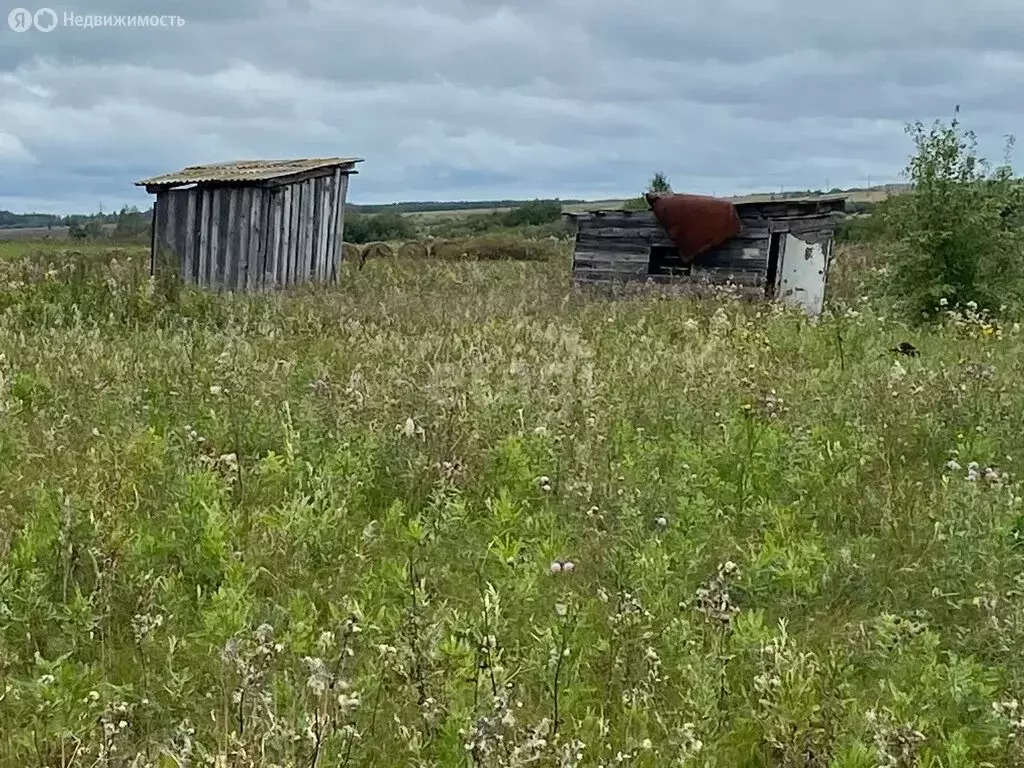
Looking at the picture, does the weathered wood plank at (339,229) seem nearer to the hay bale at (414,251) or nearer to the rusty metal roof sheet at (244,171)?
the rusty metal roof sheet at (244,171)

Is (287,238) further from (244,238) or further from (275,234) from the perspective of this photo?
(244,238)

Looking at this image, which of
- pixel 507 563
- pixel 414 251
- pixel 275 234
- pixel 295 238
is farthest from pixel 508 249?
pixel 507 563

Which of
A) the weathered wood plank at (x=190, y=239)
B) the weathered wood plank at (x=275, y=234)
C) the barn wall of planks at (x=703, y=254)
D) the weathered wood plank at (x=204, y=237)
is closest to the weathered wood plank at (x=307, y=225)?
the weathered wood plank at (x=275, y=234)

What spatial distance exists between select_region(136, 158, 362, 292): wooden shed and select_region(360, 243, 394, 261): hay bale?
33.6 ft

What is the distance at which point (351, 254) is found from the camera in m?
29.7

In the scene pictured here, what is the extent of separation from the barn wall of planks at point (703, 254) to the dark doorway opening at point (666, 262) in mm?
19

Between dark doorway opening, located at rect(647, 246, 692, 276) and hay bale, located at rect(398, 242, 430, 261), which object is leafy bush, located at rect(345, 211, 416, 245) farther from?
dark doorway opening, located at rect(647, 246, 692, 276)

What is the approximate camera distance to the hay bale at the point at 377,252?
2973cm

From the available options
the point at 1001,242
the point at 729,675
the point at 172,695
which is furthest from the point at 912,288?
the point at 172,695

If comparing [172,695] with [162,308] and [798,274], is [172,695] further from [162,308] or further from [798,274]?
[798,274]

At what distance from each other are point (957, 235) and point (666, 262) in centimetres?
594

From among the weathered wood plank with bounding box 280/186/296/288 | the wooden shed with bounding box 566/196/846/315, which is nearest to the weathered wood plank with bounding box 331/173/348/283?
the weathered wood plank with bounding box 280/186/296/288

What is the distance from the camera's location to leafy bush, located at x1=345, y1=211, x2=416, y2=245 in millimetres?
52656

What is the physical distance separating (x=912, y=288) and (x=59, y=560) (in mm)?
13585
